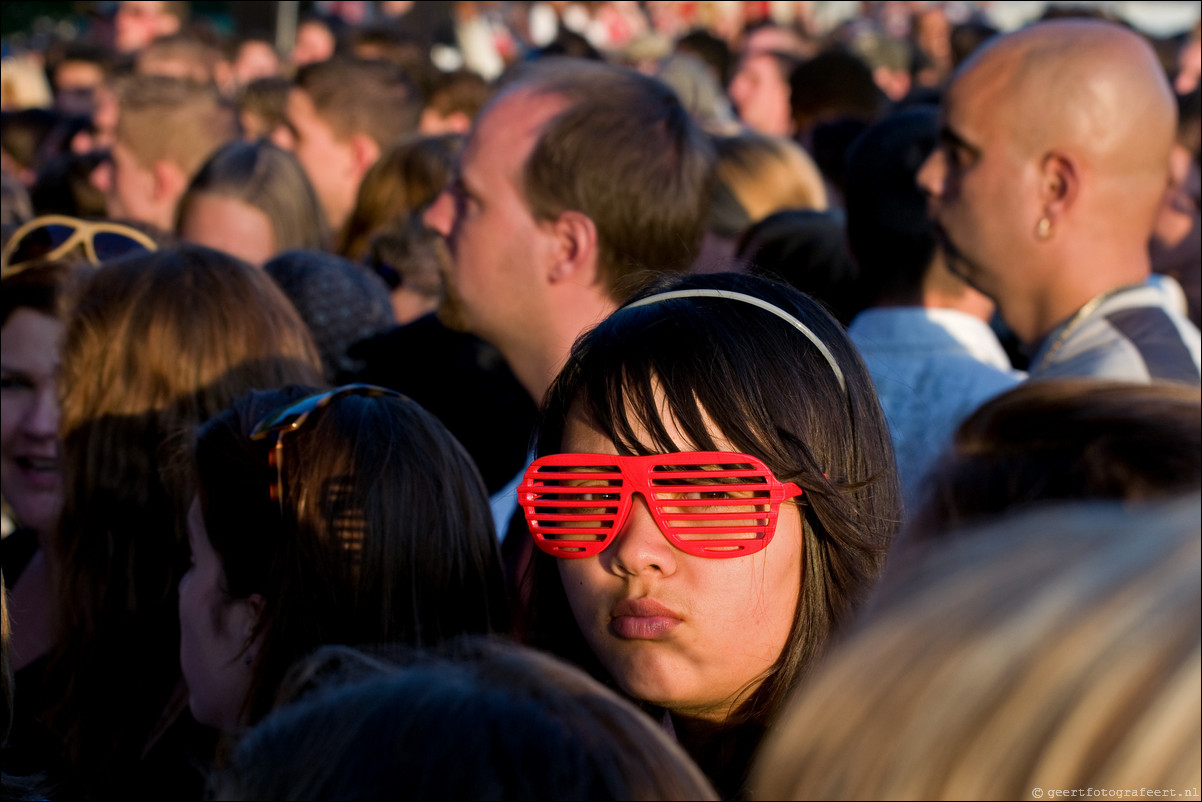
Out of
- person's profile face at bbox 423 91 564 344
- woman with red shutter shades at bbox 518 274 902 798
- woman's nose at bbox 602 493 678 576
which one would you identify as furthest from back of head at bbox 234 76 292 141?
woman's nose at bbox 602 493 678 576

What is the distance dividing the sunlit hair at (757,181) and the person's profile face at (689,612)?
3.59 metres

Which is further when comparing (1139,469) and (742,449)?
(742,449)

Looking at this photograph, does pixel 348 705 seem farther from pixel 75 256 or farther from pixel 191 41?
pixel 191 41

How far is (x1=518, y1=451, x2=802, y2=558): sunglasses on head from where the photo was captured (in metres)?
1.88

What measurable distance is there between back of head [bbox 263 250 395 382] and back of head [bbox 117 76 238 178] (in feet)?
8.94

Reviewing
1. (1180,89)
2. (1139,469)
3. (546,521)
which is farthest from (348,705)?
(1180,89)

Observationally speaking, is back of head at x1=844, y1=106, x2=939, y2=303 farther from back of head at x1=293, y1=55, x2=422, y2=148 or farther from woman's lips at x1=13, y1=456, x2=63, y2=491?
back of head at x1=293, y1=55, x2=422, y2=148

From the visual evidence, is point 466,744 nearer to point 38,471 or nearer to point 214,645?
point 214,645

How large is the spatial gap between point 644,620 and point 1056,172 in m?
2.07

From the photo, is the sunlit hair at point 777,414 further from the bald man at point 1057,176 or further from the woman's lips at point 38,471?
the woman's lips at point 38,471

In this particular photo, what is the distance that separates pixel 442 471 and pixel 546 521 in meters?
0.42

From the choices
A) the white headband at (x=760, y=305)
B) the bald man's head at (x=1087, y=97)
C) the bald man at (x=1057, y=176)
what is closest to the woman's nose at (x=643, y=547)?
the white headband at (x=760, y=305)

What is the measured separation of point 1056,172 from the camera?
3383 mm

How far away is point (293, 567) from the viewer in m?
2.27
